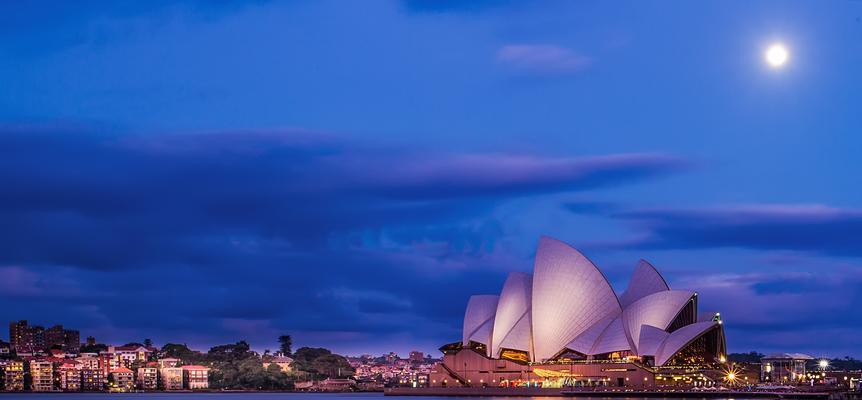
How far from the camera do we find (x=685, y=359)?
99.9 metres

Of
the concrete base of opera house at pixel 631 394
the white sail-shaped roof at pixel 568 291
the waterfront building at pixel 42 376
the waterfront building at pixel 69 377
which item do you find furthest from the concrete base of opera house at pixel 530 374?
the waterfront building at pixel 42 376

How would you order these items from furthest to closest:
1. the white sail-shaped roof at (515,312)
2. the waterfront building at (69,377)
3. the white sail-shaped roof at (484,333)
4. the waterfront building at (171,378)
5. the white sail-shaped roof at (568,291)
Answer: the waterfront building at (69,377)
the waterfront building at (171,378)
the white sail-shaped roof at (484,333)
the white sail-shaped roof at (515,312)
the white sail-shaped roof at (568,291)

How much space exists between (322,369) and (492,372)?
89.4m

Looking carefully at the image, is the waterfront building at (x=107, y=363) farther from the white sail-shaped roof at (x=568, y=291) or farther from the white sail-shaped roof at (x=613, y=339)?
the white sail-shaped roof at (x=613, y=339)

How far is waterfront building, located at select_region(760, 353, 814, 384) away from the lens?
407 feet

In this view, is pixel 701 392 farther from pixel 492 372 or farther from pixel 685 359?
pixel 492 372

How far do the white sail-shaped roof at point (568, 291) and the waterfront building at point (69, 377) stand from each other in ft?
343

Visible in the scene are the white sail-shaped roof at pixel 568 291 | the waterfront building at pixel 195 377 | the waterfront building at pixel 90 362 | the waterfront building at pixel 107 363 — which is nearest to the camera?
the white sail-shaped roof at pixel 568 291

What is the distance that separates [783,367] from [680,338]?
121ft

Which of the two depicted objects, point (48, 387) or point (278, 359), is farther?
point (278, 359)

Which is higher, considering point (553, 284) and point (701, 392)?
point (553, 284)

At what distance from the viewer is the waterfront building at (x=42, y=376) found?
180 meters

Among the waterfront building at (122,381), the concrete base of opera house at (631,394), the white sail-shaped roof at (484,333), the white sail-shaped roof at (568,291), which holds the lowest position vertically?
the concrete base of opera house at (631,394)

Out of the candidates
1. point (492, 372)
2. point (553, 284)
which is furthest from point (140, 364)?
point (553, 284)
